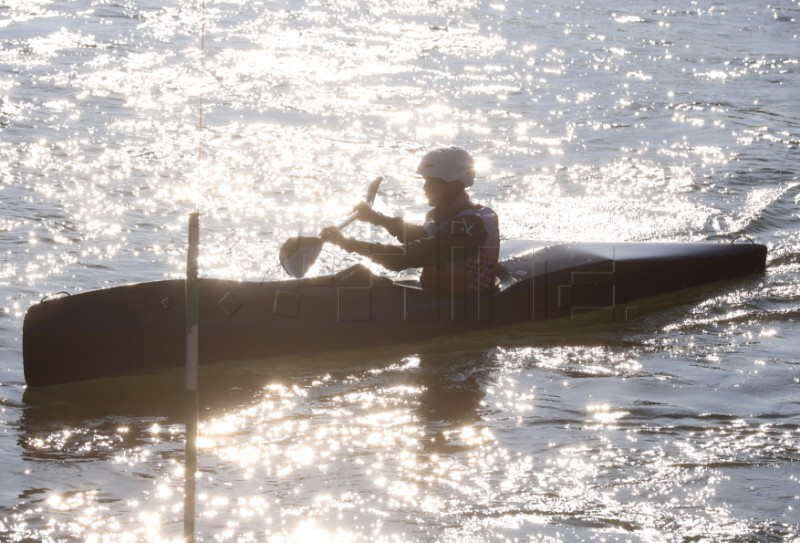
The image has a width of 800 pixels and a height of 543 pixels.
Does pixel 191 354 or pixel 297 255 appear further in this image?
pixel 297 255

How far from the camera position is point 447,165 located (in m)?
6.82

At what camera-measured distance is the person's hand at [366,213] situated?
6.71 metres

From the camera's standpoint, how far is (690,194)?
1119 centimetres

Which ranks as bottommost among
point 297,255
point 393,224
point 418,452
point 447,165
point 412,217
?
point 418,452

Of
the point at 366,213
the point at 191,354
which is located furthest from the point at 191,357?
the point at 366,213

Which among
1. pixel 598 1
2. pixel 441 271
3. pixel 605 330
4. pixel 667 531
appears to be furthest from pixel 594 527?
pixel 598 1

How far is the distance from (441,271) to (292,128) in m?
6.50

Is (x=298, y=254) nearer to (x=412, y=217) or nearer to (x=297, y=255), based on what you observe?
(x=297, y=255)

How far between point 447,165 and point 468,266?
2.01ft

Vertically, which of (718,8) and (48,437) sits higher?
(718,8)

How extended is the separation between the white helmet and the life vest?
0.70 ft

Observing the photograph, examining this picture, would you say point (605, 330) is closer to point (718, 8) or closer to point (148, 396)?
point (148, 396)

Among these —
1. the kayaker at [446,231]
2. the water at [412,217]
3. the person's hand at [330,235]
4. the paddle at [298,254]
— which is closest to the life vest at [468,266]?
the kayaker at [446,231]

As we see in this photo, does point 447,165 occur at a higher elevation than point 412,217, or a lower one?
higher
